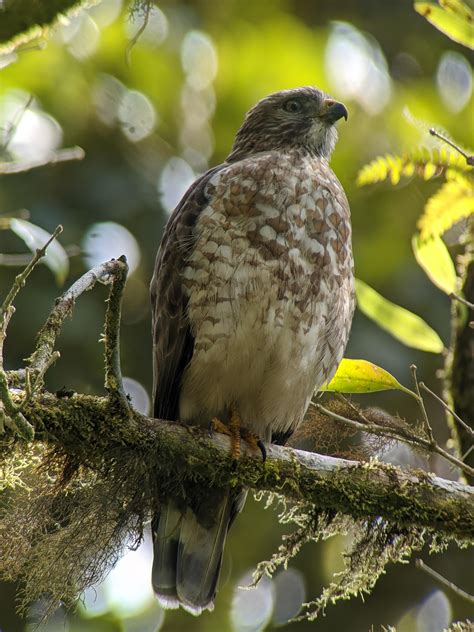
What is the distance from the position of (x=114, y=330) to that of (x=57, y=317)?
327mm

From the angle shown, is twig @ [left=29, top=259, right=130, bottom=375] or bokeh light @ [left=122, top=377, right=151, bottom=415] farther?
bokeh light @ [left=122, top=377, right=151, bottom=415]

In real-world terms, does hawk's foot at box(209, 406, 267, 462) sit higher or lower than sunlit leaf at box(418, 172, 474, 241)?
lower

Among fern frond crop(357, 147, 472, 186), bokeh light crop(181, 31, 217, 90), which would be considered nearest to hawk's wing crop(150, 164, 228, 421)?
fern frond crop(357, 147, 472, 186)

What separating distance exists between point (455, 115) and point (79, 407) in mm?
4757

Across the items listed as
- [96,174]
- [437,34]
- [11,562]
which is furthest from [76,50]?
[11,562]

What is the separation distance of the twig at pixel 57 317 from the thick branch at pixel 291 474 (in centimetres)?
54

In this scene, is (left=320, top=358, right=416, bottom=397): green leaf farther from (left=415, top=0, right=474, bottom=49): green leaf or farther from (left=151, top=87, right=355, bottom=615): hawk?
→ (left=415, top=0, right=474, bottom=49): green leaf

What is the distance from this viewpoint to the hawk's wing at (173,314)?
3.99 meters

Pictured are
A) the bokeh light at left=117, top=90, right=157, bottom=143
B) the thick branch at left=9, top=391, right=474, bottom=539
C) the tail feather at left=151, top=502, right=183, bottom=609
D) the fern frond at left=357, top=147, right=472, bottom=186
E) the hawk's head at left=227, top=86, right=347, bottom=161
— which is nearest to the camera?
the thick branch at left=9, top=391, right=474, bottom=539

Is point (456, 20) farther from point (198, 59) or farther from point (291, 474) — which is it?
point (198, 59)

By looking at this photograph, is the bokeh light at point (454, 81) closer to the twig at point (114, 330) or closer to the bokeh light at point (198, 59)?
the bokeh light at point (198, 59)

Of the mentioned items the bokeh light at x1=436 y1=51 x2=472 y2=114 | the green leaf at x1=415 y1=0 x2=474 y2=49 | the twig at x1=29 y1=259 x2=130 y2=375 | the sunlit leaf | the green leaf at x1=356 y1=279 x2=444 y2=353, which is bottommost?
the bokeh light at x1=436 y1=51 x2=472 y2=114

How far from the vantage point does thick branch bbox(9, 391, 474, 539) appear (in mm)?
3258

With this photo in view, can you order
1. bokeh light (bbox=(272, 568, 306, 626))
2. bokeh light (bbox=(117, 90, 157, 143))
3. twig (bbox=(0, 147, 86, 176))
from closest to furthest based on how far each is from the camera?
twig (bbox=(0, 147, 86, 176)) < bokeh light (bbox=(272, 568, 306, 626)) < bokeh light (bbox=(117, 90, 157, 143))
